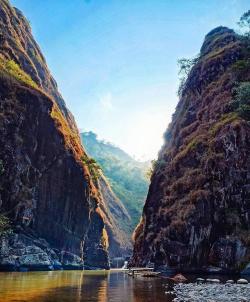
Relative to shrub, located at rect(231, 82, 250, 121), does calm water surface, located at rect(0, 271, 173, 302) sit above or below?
below

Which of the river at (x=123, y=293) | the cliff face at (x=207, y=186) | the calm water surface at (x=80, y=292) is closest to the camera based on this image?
the river at (x=123, y=293)

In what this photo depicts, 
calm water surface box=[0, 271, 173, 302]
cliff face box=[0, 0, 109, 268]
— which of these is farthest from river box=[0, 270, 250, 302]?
cliff face box=[0, 0, 109, 268]

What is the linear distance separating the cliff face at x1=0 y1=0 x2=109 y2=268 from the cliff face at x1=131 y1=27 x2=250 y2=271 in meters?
23.1

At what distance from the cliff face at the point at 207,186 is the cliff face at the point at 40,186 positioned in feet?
75.7

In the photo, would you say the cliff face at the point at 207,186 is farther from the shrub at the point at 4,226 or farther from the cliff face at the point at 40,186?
the shrub at the point at 4,226

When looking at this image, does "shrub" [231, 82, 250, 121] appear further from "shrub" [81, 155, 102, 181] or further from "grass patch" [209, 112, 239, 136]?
"shrub" [81, 155, 102, 181]

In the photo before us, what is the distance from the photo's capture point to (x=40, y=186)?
Answer: 98.2m

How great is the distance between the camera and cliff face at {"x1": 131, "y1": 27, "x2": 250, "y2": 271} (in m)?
59.0

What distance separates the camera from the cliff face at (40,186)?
8731 cm

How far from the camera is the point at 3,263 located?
76.7 m

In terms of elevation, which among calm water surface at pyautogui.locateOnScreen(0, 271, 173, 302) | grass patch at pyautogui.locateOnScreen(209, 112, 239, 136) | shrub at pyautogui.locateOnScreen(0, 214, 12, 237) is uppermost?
grass patch at pyautogui.locateOnScreen(209, 112, 239, 136)

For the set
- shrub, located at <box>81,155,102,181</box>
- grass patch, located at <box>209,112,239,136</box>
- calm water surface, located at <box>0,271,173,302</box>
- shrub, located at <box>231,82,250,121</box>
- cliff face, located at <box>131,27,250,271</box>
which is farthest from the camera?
shrub, located at <box>81,155,102,181</box>

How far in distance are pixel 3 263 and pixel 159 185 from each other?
34433 millimetres

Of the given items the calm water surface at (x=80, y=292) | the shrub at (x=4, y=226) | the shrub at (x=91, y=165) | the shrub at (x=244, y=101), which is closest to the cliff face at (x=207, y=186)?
the shrub at (x=244, y=101)
